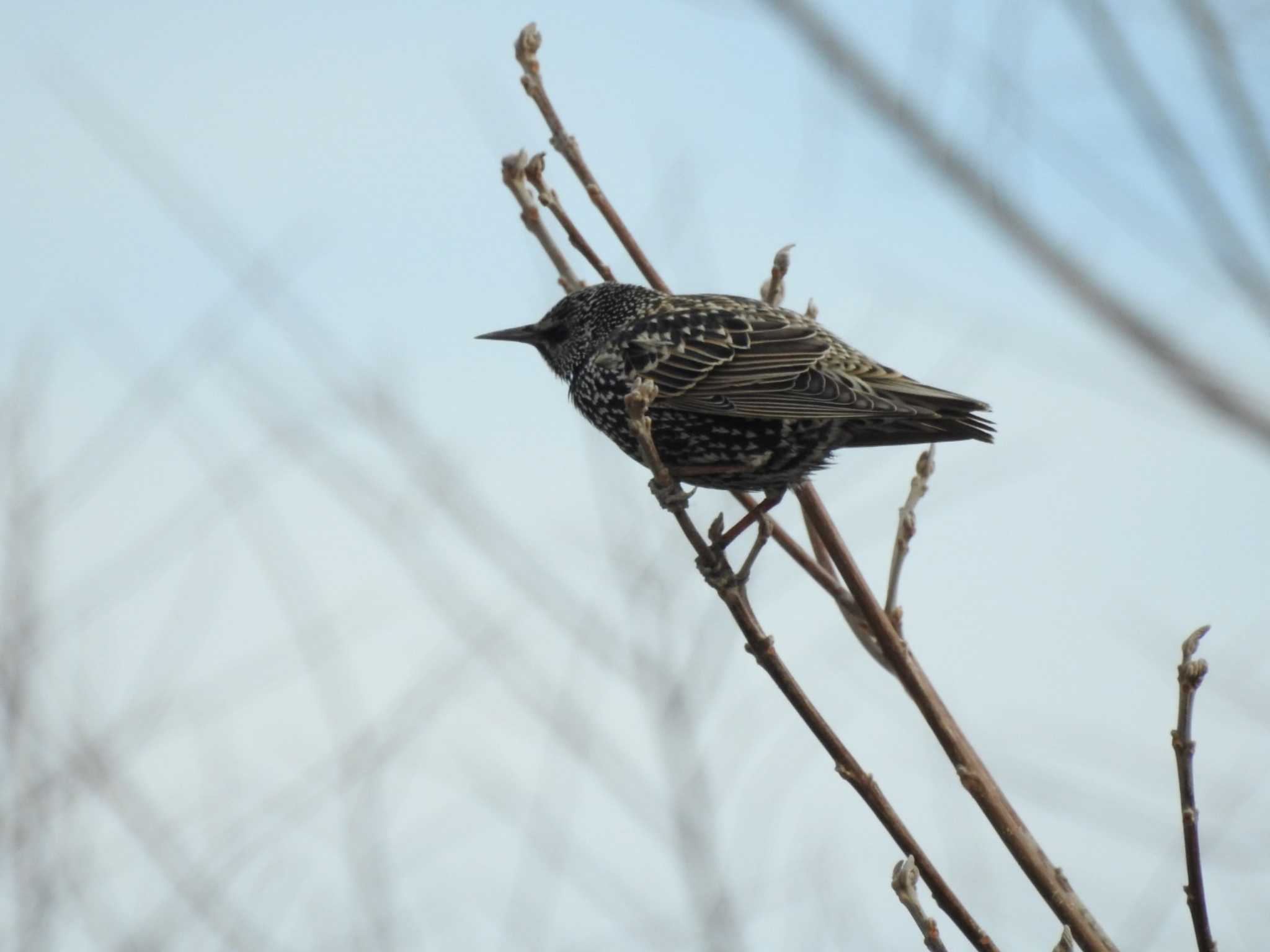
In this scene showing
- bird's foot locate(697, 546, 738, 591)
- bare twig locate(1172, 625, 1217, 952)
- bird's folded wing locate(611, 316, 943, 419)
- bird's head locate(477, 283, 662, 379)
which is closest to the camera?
bare twig locate(1172, 625, 1217, 952)

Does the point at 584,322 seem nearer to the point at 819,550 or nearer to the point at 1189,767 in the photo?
the point at 819,550

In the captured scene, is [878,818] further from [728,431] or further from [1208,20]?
[728,431]

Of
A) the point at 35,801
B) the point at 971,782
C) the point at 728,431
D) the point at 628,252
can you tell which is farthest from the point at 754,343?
the point at 35,801

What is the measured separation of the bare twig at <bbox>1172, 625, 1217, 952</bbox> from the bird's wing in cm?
202

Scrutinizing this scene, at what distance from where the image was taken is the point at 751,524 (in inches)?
178

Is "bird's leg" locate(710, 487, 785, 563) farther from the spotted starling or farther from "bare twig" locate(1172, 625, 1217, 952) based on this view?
"bare twig" locate(1172, 625, 1217, 952)

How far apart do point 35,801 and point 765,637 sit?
272 cm

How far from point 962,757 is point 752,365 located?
6.72 feet

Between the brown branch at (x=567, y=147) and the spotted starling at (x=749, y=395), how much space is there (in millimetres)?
577

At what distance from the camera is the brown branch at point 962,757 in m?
2.56

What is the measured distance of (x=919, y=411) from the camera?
13.7ft

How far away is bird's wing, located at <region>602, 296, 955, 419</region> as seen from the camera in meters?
4.51

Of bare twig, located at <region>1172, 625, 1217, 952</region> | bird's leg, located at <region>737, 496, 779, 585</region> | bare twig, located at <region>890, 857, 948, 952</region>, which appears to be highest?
bird's leg, located at <region>737, 496, 779, 585</region>

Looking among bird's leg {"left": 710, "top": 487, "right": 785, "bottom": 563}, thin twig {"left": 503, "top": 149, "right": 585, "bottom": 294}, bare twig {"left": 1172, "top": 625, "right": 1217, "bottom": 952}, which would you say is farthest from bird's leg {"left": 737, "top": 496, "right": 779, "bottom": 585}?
bare twig {"left": 1172, "top": 625, "right": 1217, "bottom": 952}
